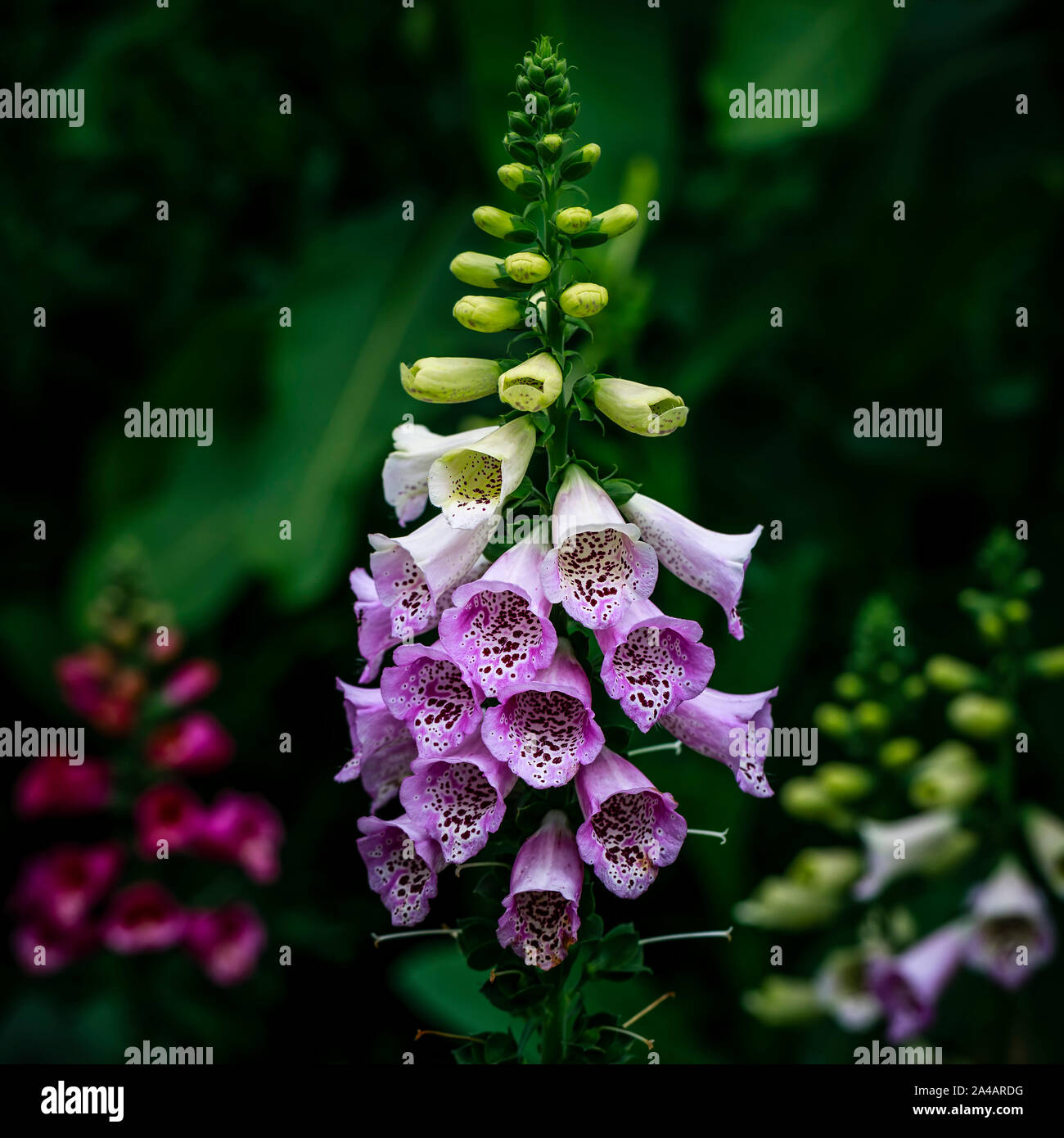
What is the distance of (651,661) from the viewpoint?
1.40 metres

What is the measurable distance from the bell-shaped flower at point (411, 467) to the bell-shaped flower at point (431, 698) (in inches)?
10.6

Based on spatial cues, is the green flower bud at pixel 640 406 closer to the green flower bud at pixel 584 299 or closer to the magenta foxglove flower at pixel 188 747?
the green flower bud at pixel 584 299

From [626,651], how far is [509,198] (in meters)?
2.82

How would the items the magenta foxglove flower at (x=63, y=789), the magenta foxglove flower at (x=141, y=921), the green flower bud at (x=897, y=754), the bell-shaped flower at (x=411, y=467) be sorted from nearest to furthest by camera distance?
the bell-shaped flower at (x=411, y=467)
the green flower bud at (x=897, y=754)
the magenta foxglove flower at (x=141, y=921)
the magenta foxglove flower at (x=63, y=789)

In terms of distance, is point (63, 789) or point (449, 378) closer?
point (449, 378)

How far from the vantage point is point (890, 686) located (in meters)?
2.81

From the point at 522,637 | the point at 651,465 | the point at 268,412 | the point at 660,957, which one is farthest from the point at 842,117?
the point at 522,637

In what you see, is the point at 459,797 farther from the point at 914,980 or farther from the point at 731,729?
the point at 914,980

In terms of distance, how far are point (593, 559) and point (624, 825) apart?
0.32 meters

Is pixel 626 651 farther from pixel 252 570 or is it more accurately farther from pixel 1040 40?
pixel 1040 40

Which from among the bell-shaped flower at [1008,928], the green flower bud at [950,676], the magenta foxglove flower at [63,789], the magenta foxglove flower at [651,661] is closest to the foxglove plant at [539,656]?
the magenta foxglove flower at [651,661]

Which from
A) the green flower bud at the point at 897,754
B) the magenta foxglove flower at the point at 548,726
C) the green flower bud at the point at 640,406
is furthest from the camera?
the green flower bud at the point at 897,754

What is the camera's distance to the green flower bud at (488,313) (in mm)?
1448

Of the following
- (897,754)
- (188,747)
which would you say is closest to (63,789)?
(188,747)
